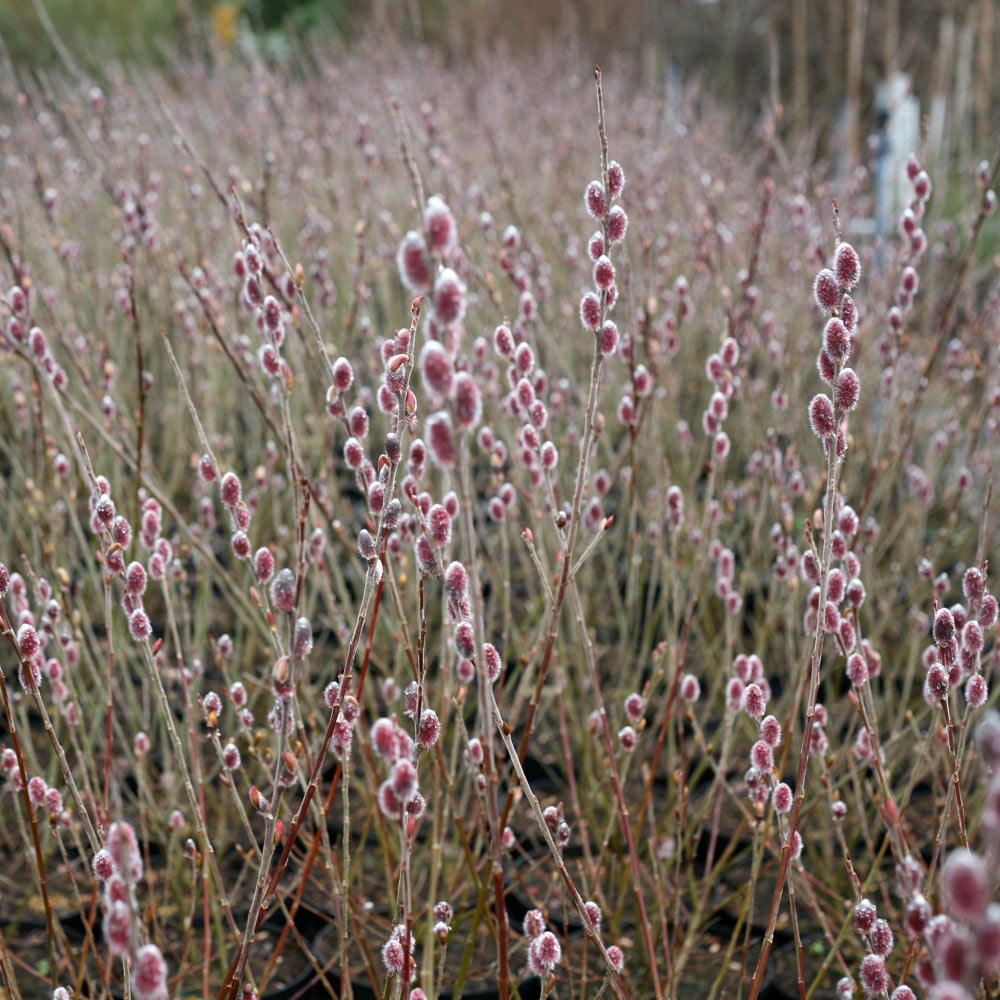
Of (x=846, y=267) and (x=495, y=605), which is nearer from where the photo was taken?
(x=846, y=267)

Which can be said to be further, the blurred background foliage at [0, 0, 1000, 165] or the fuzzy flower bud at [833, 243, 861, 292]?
the blurred background foliage at [0, 0, 1000, 165]

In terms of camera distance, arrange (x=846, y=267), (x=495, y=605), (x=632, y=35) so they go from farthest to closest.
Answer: (x=632, y=35) < (x=495, y=605) < (x=846, y=267)

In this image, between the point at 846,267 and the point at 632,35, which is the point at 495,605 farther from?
the point at 632,35

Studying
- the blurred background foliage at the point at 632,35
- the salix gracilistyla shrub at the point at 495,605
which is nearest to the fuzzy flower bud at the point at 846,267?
the salix gracilistyla shrub at the point at 495,605

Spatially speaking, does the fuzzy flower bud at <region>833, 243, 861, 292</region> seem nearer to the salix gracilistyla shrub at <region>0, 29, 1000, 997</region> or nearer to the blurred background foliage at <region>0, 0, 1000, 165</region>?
the salix gracilistyla shrub at <region>0, 29, 1000, 997</region>

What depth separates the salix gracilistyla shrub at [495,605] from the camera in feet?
4.05

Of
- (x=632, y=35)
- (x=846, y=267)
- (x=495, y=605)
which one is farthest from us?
(x=632, y=35)

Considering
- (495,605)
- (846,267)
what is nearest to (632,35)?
(495,605)

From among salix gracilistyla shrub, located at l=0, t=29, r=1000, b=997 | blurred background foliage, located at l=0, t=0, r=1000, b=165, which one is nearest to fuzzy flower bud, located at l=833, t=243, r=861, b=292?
salix gracilistyla shrub, located at l=0, t=29, r=1000, b=997

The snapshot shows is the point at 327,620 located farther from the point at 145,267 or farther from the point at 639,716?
the point at 145,267

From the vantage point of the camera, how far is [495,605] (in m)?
3.09

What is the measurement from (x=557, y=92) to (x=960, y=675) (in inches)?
291

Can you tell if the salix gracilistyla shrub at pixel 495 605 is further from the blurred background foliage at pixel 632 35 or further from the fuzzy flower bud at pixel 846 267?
the blurred background foliage at pixel 632 35

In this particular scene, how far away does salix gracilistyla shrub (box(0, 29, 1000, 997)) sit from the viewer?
123cm
